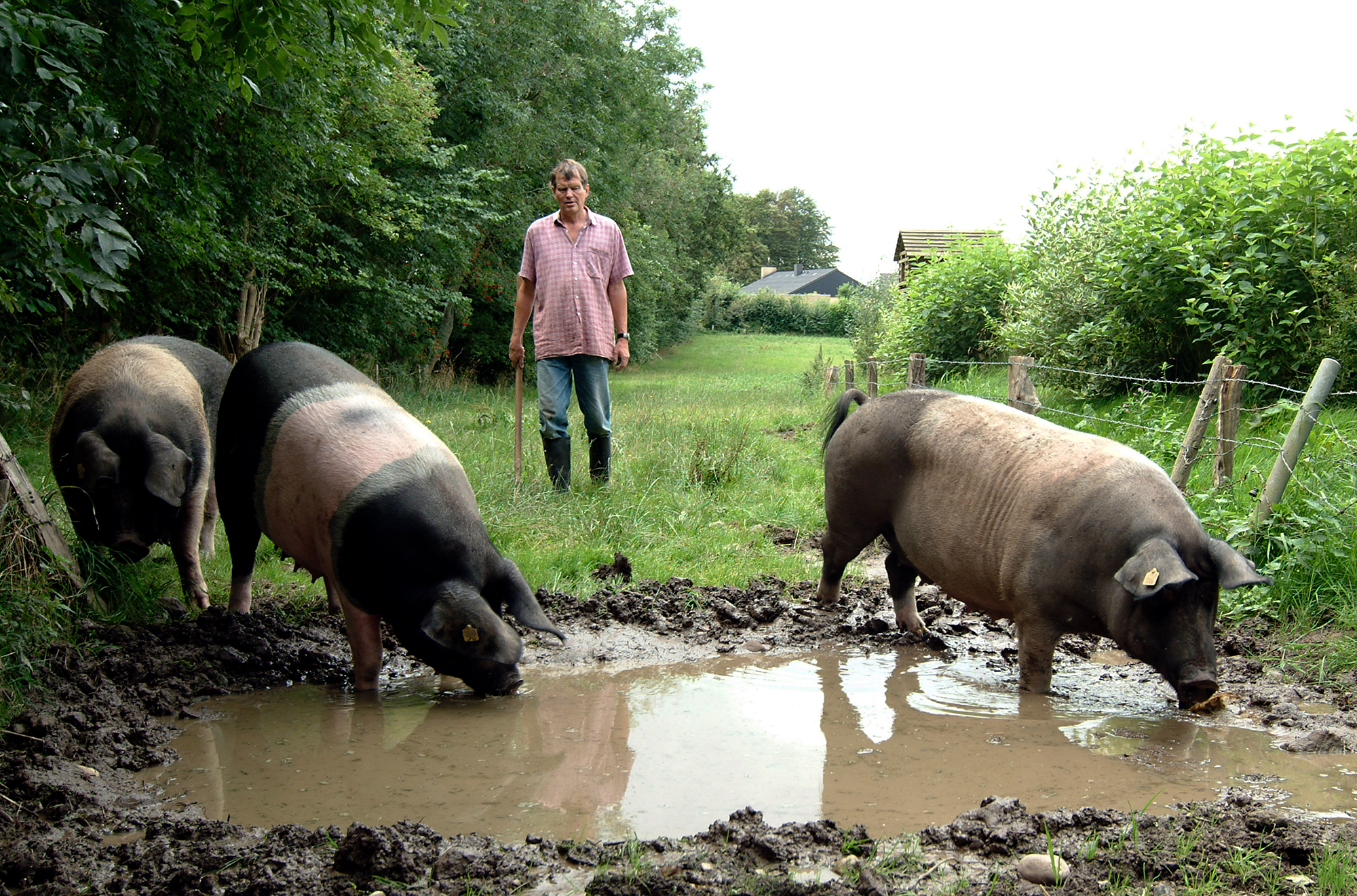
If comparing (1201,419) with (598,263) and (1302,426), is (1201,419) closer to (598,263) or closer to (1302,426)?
(1302,426)

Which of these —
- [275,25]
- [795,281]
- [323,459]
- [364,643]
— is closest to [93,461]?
[323,459]

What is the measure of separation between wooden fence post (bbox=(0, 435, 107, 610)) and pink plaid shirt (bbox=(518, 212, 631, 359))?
3195 millimetres

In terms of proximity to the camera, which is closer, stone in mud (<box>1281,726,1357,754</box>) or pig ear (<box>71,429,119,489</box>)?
stone in mud (<box>1281,726,1357,754</box>)

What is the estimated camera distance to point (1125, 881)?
2.30 m

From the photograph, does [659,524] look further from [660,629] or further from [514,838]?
[514,838]

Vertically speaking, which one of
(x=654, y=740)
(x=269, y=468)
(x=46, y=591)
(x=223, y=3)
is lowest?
(x=654, y=740)

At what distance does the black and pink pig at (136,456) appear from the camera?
14.4 feet

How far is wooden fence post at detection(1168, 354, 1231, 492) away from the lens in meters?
5.31

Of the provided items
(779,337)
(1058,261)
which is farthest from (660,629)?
(779,337)

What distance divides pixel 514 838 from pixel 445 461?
1.63 m

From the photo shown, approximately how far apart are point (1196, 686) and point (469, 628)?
103 inches

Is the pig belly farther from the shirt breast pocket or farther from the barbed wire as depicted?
the barbed wire

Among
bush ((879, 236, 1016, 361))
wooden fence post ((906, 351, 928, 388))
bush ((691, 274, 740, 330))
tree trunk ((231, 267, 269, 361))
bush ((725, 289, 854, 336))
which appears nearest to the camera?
wooden fence post ((906, 351, 928, 388))

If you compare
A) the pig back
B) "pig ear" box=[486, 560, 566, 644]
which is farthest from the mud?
"pig ear" box=[486, 560, 566, 644]
